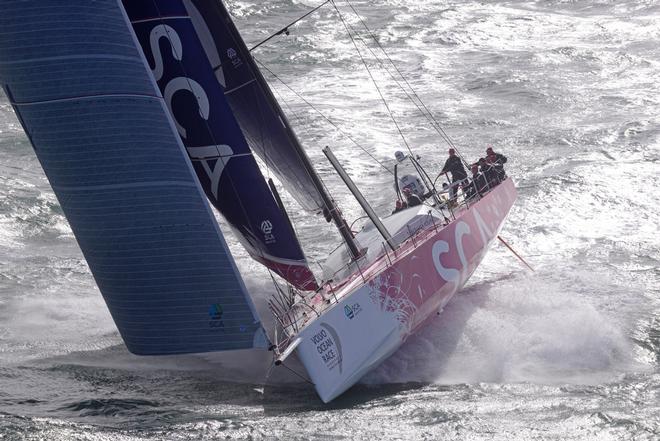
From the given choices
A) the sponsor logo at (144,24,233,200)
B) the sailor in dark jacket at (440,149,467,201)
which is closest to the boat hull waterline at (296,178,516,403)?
the sailor in dark jacket at (440,149,467,201)

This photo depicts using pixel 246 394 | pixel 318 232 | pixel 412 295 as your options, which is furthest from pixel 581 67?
pixel 246 394

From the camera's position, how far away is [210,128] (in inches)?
349

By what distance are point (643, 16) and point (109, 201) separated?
65.2 feet

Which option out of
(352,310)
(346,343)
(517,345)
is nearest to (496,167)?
(517,345)

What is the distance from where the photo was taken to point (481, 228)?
428 inches

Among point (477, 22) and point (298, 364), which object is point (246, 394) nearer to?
point (298, 364)

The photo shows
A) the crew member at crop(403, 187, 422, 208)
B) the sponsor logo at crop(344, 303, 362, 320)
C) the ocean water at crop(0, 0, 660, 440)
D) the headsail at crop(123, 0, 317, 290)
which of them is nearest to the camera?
the ocean water at crop(0, 0, 660, 440)

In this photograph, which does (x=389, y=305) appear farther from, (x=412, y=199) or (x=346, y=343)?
(x=412, y=199)

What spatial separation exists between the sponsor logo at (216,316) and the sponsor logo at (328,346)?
705mm

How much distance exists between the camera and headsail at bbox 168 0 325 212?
9203mm

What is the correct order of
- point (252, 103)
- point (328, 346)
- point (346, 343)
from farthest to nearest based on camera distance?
1. point (252, 103)
2. point (346, 343)
3. point (328, 346)

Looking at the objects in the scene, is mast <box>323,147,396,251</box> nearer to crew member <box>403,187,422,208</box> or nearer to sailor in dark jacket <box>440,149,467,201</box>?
crew member <box>403,187,422,208</box>

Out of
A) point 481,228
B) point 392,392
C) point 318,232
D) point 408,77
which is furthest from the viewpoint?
point 408,77

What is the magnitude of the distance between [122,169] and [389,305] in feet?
8.31
